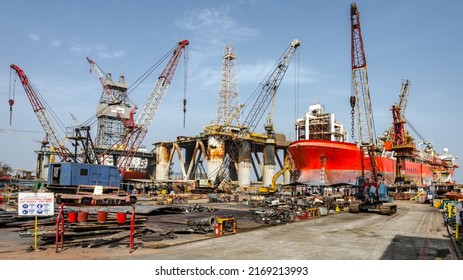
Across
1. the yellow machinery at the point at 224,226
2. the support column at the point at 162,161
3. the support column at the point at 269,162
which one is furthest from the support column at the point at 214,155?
the yellow machinery at the point at 224,226

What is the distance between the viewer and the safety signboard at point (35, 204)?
15.4 metres

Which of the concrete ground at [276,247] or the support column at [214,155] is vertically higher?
the support column at [214,155]

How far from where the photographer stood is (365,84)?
303 ft

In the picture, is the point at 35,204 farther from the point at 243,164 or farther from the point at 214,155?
the point at 243,164

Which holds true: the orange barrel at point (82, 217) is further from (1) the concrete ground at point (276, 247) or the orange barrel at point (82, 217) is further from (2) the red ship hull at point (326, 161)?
(2) the red ship hull at point (326, 161)

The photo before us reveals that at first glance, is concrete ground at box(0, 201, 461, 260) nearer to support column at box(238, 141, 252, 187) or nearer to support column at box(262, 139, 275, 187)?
support column at box(238, 141, 252, 187)

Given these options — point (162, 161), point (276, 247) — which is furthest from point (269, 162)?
point (276, 247)

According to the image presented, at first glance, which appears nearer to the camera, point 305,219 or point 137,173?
point 305,219

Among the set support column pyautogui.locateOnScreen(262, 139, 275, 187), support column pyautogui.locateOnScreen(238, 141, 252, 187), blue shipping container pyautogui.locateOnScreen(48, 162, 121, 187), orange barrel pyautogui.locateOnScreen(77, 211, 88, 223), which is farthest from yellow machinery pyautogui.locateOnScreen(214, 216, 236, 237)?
support column pyautogui.locateOnScreen(262, 139, 275, 187)

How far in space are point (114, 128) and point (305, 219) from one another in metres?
142

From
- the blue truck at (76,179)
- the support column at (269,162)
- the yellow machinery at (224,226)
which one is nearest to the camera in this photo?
the yellow machinery at (224,226)

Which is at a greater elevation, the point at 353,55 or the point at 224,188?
the point at 353,55
